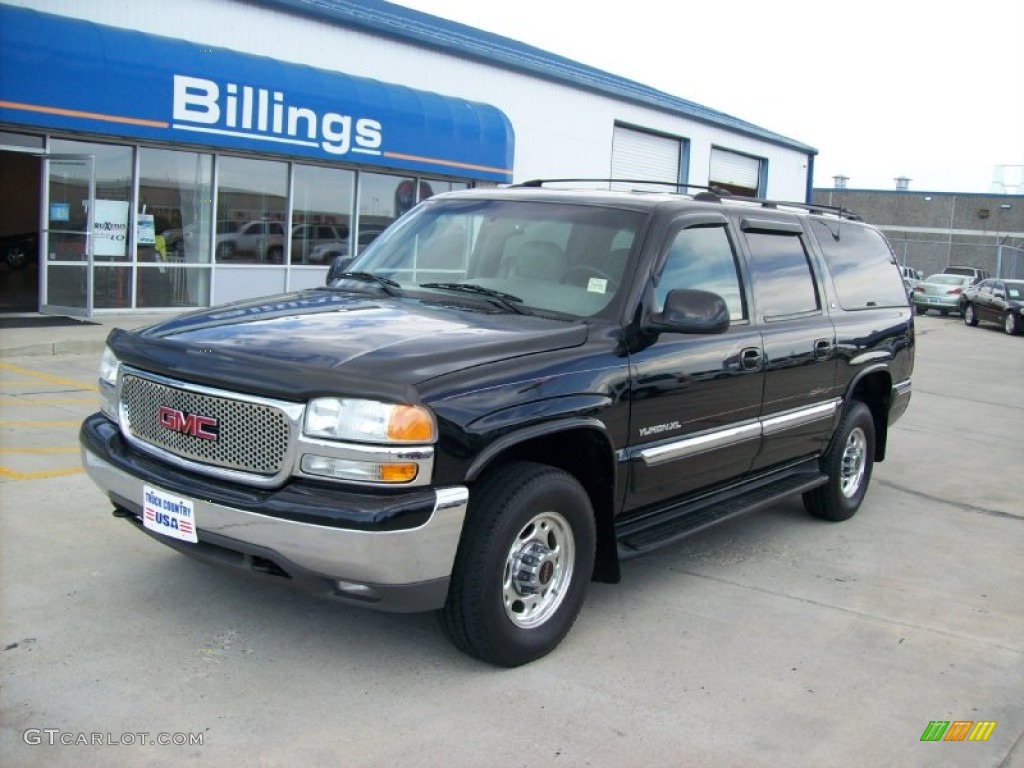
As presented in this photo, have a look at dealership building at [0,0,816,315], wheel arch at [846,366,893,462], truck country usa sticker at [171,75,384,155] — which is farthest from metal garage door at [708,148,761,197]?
wheel arch at [846,366,893,462]

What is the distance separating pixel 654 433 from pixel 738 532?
199cm

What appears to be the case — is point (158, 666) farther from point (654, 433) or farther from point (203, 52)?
point (203, 52)

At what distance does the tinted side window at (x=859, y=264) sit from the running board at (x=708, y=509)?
120cm

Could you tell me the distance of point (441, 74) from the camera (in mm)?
20234

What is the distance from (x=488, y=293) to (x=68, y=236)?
1183 centimetres

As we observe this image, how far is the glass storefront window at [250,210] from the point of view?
16781 mm

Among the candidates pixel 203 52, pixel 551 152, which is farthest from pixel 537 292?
pixel 551 152

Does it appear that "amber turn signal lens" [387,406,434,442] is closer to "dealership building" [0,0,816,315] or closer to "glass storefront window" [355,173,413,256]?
"dealership building" [0,0,816,315]

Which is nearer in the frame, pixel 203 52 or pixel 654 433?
pixel 654 433

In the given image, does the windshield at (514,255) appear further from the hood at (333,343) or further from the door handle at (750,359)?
the door handle at (750,359)

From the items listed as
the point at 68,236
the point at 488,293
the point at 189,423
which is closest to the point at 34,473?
the point at 189,423

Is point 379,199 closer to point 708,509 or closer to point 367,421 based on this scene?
point 708,509

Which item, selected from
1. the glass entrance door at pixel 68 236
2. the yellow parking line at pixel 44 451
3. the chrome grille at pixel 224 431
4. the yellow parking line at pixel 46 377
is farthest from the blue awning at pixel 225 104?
the chrome grille at pixel 224 431

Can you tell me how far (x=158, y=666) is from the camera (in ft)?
12.4
